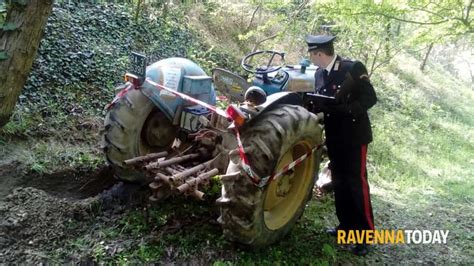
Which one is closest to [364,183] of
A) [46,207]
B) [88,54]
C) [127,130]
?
[127,130]

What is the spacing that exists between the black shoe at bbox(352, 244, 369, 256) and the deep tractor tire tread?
2133 millimetres

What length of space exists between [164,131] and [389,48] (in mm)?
7457

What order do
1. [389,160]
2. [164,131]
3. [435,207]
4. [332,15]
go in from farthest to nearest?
1. [389,160]
2. [332,15]
3. [435,207]
4. [164,131]

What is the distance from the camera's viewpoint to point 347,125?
3635 mm

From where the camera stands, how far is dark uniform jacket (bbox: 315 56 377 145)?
3.54 m

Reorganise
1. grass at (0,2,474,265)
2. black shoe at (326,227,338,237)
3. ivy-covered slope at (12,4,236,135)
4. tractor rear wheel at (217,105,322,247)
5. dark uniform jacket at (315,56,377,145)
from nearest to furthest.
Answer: tractor rear wheel at (217,105,322,247) → grass at (0,2,474,265) → dark uniform jacket at (315,56,377,145) → black shoe at (326,227,338,237) → ivy-covered slope at (12,4,236,135)

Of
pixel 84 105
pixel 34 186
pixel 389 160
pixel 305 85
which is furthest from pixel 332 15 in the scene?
pixel 34 186

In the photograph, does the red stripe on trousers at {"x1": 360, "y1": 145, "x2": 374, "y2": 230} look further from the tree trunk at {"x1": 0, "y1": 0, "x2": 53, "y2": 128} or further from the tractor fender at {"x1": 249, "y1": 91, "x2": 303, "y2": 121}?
the tree trunk at {"x1": 0, "y1": 0, "x2": 53, "y2": 128}

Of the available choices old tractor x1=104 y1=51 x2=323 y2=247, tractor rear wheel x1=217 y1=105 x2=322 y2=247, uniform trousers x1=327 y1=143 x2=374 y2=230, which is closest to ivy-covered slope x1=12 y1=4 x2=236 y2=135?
old tractor x1=104 y1=51 x2=323 y2=247

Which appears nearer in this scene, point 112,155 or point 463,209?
point 112,155

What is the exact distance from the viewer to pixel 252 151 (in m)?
2.88

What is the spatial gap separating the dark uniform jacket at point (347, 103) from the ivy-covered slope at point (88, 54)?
3.44 metres

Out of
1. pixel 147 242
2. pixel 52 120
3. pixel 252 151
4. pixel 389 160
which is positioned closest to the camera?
pixel 252 151

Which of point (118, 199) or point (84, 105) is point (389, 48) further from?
point (118, 199)
